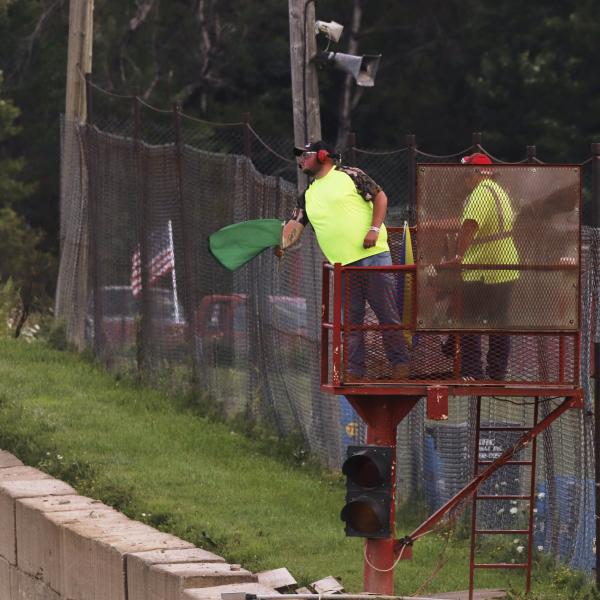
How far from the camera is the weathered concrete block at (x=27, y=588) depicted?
10.4m

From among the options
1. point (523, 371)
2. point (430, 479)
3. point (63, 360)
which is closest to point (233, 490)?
point (430, 479)

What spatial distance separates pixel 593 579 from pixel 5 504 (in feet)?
12.9

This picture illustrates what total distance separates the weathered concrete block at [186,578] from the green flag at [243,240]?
1.78 m

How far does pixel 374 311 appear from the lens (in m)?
8.52

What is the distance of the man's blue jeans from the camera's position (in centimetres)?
838

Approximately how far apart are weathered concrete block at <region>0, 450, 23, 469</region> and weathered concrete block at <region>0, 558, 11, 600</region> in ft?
3.15

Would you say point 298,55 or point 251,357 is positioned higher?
point 298,55

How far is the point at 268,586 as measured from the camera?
27.9 ft

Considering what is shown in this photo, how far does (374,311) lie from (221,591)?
1552mm

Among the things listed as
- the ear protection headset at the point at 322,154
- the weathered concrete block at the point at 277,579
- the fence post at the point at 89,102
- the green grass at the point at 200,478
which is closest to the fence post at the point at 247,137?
the green grass at the point at 200,478

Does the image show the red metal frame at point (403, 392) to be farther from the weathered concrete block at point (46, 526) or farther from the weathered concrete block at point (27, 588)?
the weathered concrete block at point (27, 588)

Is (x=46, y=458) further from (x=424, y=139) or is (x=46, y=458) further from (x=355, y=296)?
(x=424, y=139)

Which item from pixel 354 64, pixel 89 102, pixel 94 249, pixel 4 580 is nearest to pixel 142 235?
pixel 94 249

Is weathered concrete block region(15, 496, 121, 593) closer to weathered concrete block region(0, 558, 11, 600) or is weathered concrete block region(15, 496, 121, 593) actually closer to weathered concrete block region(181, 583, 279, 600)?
weathered concrete block region(0, 558, 11, 600)
